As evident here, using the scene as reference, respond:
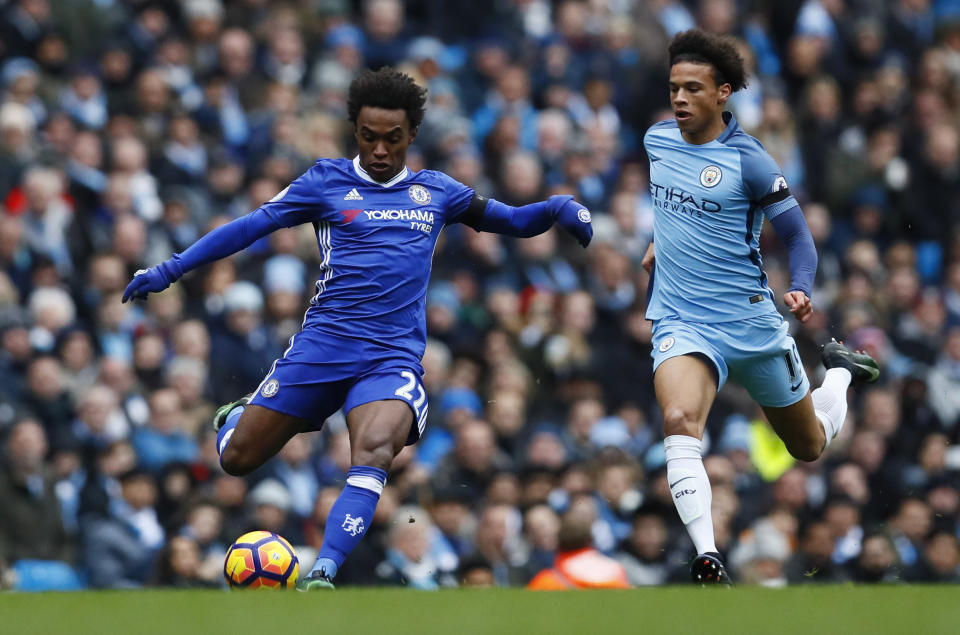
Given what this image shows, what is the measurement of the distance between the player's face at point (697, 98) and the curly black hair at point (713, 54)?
43mm

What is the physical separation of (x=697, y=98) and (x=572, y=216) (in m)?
0.94

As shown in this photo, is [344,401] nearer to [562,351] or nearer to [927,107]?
[562,351]

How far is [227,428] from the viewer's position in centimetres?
877

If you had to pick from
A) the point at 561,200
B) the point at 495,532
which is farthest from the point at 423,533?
the point at 561,200

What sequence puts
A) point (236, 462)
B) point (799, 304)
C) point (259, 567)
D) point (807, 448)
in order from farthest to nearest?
point (807, 448), point (236, 462), point (259, 567), point (799, 304)

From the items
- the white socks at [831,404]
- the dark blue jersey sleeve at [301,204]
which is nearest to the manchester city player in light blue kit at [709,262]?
the white socks at [831,404]

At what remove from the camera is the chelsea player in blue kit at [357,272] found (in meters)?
8.33

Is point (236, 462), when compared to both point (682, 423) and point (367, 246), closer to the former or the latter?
point (367, 246)

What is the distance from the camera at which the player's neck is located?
27.1 ft

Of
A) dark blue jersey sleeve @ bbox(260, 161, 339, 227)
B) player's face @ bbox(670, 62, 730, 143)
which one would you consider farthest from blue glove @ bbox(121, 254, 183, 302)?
player's face @ bbox(670, 62, 730, 143)

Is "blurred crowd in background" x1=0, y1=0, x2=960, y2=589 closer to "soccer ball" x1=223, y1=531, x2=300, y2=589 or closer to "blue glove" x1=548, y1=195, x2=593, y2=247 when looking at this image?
"blue glove" x1=548, y1=195, x2=593, y2=247

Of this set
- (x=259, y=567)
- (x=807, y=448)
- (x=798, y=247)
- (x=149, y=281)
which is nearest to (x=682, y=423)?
(x=798, y=247)

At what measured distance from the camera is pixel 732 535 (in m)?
11.8

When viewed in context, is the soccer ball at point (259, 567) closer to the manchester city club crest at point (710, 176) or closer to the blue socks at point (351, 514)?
the blue socks at point (351, 514)
